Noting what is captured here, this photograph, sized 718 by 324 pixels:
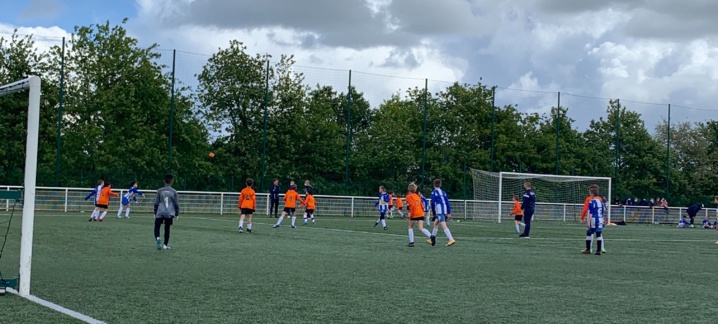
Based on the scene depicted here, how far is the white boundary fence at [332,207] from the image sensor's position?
36938 mm

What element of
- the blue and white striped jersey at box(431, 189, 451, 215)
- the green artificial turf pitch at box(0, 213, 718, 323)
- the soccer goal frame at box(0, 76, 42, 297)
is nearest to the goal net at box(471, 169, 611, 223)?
the blue and white striped jersey at box(431, 189, 451, 215)

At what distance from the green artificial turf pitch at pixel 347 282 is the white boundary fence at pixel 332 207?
17.0 metres

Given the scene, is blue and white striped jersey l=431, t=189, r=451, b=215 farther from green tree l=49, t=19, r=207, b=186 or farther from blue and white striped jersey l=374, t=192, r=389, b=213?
green tree l=49, t=19, r=207, b=186

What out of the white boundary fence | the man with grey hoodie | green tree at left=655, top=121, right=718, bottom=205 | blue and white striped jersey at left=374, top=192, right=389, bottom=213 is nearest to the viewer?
the man with grey hoodie

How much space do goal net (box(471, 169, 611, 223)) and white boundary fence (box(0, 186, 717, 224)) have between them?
0.06 meters

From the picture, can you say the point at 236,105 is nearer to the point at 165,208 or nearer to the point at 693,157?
the point at 165,208

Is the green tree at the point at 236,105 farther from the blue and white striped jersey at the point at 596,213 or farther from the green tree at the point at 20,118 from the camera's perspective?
the blue and white striped jersey at the point at 596,213

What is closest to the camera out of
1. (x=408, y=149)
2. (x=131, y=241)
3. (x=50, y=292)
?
(x=50, y=292)

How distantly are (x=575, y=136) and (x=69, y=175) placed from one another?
34313mm

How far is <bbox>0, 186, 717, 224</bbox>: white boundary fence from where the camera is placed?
36938 mm

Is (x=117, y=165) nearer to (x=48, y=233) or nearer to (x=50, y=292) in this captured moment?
(x=48, y=233)

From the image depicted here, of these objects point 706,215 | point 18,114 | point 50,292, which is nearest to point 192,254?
point 50,292

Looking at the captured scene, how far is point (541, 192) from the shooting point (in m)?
47.9

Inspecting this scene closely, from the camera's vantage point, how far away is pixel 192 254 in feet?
52.6
